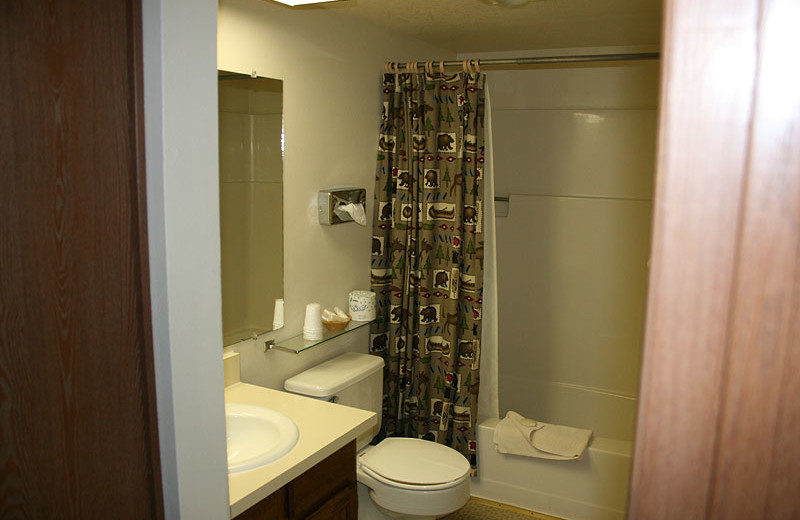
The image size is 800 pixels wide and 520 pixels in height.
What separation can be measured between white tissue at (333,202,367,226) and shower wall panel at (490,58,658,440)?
51.3 inches

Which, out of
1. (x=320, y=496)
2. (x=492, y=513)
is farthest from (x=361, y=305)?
(x=492, y=513)

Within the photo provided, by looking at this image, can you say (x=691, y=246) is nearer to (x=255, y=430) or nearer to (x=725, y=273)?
(x=725, y=273)

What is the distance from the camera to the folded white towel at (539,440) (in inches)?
114

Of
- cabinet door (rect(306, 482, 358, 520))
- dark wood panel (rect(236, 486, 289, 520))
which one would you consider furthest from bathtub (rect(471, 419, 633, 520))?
dark wood panel (rect(236, 486, 289, 520))

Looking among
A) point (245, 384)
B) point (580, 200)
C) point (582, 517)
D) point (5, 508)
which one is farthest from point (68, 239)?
point (580, 200)

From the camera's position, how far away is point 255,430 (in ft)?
6.59

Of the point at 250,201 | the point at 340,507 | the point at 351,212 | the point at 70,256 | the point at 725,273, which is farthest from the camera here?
the point at 351,212

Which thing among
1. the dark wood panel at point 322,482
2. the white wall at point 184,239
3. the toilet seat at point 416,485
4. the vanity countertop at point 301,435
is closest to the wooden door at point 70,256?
the white wall at point 184,239

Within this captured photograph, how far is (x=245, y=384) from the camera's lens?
7.72 ft

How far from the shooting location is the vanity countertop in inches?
63.5

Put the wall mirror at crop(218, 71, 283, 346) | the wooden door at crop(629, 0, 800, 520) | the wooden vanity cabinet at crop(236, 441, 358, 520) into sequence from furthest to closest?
the wall mirror at crop(218, 71, 283, 346), the wooden vanity cabinet at crop(236, 441, 358, 520), the wooden door at crop(629, 0, 800, 520)

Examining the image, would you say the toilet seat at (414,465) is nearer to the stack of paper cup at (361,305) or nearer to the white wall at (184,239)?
the stack of paper cup at (361,305)

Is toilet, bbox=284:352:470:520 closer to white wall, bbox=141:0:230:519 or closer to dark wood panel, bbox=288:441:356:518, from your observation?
dark wood panel, bbox=288:441:356:518

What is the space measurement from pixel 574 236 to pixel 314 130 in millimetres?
1797
